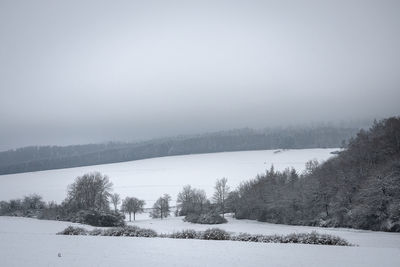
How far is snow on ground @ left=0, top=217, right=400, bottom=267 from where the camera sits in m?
16.3

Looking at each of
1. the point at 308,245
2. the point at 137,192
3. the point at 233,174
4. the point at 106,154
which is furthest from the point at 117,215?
the point at 106,154

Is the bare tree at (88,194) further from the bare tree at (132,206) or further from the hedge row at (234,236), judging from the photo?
the hedge row at (234,236)

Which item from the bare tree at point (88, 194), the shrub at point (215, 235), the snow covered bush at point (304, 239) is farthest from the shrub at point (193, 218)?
the snow covered bush at point (304, 239)

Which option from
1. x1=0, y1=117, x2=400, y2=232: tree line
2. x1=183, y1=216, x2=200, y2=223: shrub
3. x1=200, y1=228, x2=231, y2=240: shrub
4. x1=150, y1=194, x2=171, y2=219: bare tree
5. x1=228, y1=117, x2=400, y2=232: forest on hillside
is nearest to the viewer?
x1=200, y1=228, x2=231, y2=240: shrub

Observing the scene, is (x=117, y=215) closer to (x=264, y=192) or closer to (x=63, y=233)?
(x=63, y=233)

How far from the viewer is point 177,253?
1825 cm

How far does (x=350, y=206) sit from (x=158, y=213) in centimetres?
3491

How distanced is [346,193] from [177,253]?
93.7 feet

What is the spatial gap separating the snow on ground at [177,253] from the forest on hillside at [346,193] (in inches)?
595

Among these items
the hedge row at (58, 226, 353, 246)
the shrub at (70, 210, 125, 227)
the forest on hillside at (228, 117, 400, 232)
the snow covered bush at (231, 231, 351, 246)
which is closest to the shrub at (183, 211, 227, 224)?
the forest on hillside at (228, 117, 400, 232)

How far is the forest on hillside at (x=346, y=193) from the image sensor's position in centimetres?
3272

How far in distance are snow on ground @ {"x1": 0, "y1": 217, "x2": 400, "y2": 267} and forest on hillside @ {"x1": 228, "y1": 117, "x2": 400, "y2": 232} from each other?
1511 cm

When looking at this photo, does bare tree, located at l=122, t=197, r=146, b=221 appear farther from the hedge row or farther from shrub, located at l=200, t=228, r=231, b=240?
shrub, located at l=200, t=228, r=231, b=240

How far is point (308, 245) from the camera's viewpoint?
20.1 m
